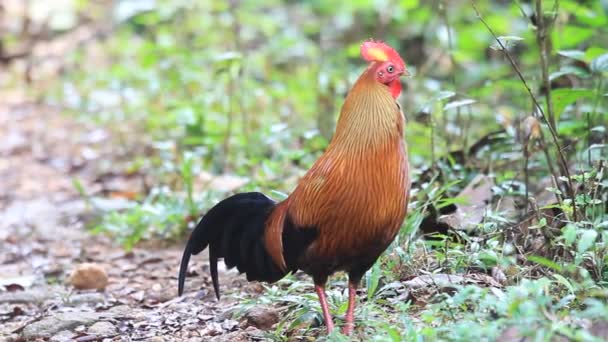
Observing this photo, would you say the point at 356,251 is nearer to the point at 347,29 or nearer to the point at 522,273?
the point at 522,273

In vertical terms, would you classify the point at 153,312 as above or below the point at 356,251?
below

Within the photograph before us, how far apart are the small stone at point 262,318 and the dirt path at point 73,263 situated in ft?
0.13

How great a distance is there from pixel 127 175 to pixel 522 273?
14.7ft

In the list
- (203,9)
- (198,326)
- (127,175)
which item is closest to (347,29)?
(203,9)

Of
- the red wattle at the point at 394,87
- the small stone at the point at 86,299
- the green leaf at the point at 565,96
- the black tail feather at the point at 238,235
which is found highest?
the red wattle at the point at 394,87

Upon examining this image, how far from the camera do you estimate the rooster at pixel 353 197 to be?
3.27 metres

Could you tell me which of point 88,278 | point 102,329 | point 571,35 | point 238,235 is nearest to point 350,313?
point 238,235

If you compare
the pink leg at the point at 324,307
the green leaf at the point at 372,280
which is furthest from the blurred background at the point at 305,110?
the pink leg at the point at 324,307

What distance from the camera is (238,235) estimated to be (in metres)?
3.74

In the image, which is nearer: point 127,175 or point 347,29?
point 127,175

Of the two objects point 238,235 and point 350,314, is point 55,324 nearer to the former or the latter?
point 238,235

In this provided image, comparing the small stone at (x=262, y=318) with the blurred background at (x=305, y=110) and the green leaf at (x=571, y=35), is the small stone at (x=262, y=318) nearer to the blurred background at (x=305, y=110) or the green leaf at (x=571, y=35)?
the blurred background at (x=305, y=110)

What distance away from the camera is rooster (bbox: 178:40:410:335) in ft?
10.7

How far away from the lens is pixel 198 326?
3904mm
